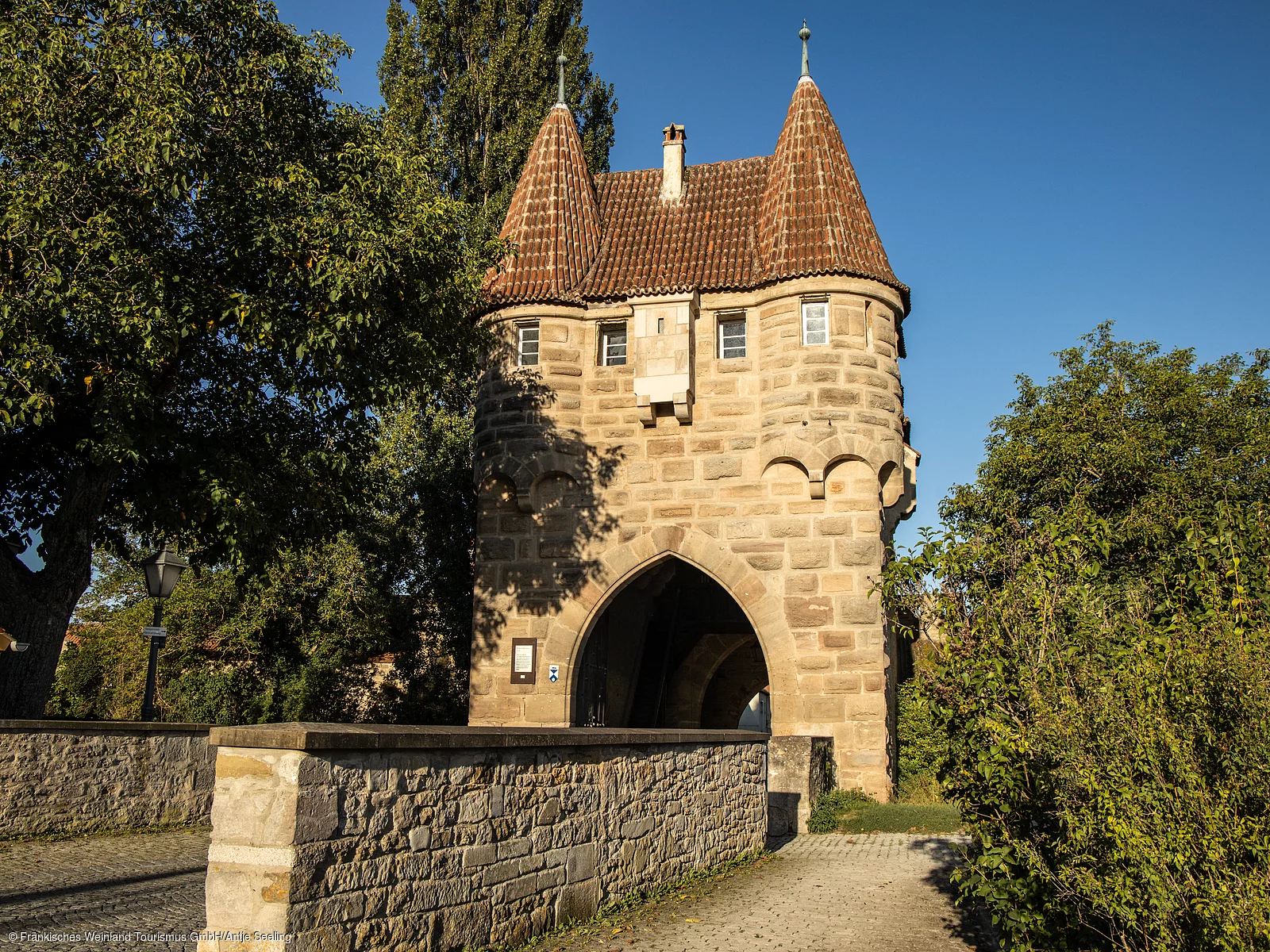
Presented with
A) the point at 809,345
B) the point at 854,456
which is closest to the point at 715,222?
the point at 809,345

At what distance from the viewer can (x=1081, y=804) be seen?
4793 millimetres

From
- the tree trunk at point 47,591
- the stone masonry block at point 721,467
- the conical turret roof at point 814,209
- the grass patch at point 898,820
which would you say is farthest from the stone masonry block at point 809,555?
the tree trunk at point 47,591

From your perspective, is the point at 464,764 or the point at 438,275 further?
the point at 438,275

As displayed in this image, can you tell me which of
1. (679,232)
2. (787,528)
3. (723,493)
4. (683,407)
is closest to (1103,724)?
(787,528)

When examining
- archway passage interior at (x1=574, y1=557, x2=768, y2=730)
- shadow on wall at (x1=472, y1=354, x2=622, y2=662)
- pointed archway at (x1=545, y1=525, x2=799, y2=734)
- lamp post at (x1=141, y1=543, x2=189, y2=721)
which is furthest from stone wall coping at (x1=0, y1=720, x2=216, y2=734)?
archway passage interior at (x1=574, y1=557, x2=768, y2=730)

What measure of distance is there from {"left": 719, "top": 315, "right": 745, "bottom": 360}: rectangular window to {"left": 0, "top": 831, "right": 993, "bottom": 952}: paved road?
8.45 m

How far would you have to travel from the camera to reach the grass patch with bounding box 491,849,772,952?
6453 mm

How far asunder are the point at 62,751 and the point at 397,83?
1628cm

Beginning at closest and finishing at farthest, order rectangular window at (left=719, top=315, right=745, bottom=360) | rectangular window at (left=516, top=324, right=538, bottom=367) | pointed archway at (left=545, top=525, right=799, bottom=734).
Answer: pointed archway at (left=545, top=525, right=799, bottom=734)
rectangular window at (left=719, top=315, right=745, bottom=360)
rectangular window at (left=516, top=324, right=538, bottom=367)

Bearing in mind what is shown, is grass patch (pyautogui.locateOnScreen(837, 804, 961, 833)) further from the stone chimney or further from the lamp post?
the stone chimney

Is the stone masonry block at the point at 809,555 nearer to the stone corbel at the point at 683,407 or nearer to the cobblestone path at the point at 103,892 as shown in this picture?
the stone corbel at the point at 683,407

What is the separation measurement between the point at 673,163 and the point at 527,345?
4564 mm

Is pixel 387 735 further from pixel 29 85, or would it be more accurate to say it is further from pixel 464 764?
pixel 29 85

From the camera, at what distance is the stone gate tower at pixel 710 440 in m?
15.3
